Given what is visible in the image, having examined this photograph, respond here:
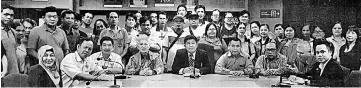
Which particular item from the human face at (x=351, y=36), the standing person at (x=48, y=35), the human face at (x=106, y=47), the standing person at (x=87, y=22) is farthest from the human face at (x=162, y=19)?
the human face at (x=351, y=36)

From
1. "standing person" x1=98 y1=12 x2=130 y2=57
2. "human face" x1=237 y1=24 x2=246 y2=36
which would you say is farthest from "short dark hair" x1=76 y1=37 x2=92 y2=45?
"human face" x1=237 y1=24 x2=246 y2=36

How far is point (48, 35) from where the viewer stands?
4414 mm

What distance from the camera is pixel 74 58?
451 cm

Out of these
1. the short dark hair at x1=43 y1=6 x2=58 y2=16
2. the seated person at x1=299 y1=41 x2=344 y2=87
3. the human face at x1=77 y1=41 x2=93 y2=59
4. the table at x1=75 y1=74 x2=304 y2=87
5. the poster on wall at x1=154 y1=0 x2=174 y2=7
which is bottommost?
the table at x1=75 y1=74 x2=304 y2=87

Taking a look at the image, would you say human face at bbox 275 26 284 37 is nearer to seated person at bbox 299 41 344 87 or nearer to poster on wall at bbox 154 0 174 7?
seated person at bbox 299 41 344 87

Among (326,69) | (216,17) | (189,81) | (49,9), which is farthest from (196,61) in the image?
(49,9)

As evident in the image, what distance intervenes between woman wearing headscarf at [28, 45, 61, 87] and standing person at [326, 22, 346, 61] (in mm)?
2292

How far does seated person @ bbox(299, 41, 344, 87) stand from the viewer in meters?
4.52

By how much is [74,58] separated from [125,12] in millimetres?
567

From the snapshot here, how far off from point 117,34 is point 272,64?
137 cm

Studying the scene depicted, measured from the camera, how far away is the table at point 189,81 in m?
4.36

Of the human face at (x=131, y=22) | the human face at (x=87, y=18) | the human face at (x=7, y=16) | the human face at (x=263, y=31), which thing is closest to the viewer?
the human face at (x=7, y=16)

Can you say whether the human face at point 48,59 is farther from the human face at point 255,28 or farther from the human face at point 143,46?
the human face at point 255,28

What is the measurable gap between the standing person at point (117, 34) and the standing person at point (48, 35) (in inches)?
13.9
